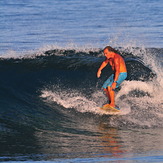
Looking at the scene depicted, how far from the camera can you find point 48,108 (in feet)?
38.4

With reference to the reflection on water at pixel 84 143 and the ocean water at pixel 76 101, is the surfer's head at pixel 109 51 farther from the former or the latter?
the reflection on water at pixel 84 143

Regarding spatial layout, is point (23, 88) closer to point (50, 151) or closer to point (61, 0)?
point (50, 151)

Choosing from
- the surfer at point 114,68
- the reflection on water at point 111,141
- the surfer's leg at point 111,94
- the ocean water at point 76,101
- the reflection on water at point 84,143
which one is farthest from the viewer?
the surfer's leg at point 111,94

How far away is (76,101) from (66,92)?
29.3 inches

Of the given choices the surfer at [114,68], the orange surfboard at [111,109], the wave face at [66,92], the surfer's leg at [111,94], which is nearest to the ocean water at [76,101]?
the wave face at [66,92]

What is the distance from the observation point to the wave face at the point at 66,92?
10562 mm

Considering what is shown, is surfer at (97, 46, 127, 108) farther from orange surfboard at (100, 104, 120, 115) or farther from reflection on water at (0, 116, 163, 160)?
reflection on water at (0, 116, 163, 160)

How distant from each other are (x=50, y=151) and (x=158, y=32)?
17189mm

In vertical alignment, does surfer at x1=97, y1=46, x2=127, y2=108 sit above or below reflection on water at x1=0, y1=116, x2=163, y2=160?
above

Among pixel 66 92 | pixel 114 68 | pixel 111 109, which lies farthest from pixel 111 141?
pixel 66 92

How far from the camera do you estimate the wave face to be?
10.6 metres

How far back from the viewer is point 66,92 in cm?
1277

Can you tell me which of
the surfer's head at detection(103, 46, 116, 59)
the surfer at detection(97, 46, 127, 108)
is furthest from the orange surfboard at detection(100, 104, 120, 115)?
the surfer's head at detection(103, 46, 116, 59)

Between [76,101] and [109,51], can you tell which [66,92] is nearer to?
[76,101]
